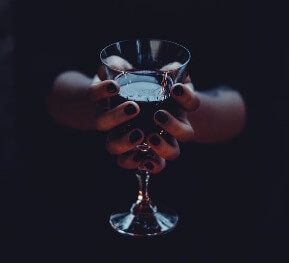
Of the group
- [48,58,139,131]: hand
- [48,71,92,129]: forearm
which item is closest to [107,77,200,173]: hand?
[48,58,139,131]: hand

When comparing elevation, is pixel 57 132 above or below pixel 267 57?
below

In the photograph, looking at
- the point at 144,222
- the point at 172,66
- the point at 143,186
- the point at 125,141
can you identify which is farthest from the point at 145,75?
the point at 144,222

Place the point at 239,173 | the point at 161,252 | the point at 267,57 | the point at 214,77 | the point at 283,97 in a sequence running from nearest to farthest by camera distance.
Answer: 1. the point at 161,252
2. the point at 239,173
3. the point at 267,57
4. the point at 214,77
5. the point at 283,97

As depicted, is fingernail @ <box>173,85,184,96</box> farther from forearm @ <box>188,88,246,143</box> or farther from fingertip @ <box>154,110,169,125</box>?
forearm @ <box>188,88,246,143</box>

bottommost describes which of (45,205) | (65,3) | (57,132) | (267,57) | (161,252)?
(161,252)

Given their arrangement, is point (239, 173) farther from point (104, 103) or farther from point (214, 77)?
point (104, 103)

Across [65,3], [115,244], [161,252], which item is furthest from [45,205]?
[65,3]

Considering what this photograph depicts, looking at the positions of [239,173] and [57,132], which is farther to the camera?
[57,132]
